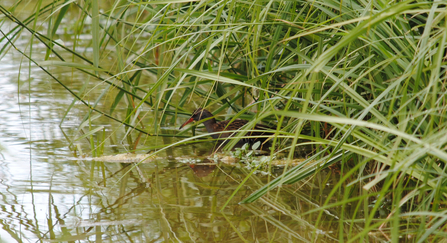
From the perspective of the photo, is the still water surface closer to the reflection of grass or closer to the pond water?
the pond water

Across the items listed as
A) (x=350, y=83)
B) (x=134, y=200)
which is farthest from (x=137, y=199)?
(x=350, y=83)

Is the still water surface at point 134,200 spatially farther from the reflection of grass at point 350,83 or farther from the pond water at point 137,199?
the reflection of grass at point 350,83

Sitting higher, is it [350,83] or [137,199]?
[350,83]

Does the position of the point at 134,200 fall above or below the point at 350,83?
below

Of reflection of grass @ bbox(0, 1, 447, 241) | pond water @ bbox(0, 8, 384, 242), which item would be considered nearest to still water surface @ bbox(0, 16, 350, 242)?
pond water @ bbox(0, 8, 384, 242)

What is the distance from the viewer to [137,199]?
296cm

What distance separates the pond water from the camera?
2.50 metres

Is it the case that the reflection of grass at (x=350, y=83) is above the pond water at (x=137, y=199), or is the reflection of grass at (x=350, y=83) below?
above

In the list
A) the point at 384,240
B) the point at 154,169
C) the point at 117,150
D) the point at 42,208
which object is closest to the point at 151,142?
the point at 117,150

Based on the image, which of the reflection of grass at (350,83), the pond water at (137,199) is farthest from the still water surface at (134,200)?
the reflection of grass at (350,83)

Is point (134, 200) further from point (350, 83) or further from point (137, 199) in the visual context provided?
point (350, 83)

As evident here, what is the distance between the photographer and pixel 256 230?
257 cm

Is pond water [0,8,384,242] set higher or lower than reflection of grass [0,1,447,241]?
lower

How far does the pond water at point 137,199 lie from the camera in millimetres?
2498
